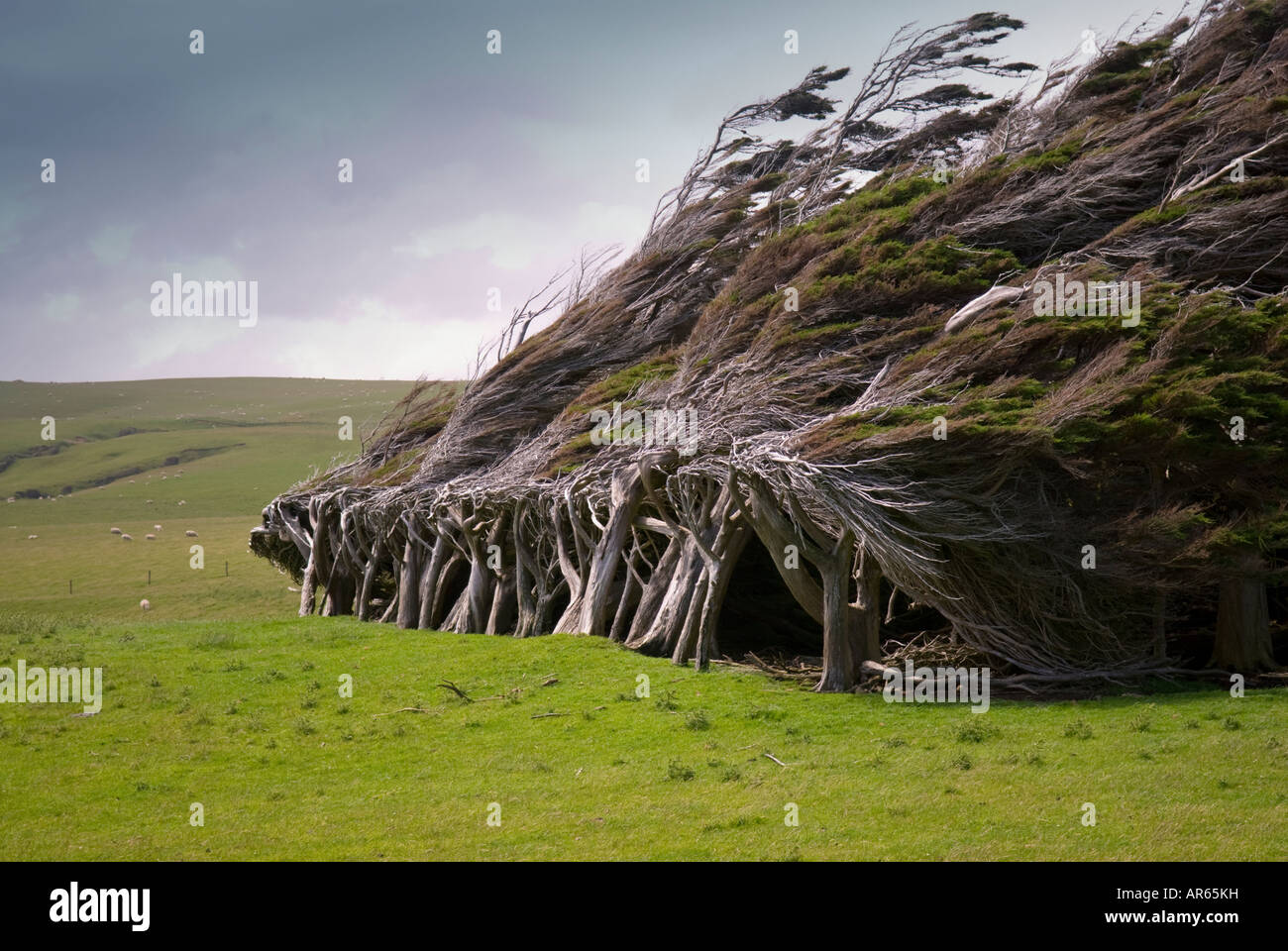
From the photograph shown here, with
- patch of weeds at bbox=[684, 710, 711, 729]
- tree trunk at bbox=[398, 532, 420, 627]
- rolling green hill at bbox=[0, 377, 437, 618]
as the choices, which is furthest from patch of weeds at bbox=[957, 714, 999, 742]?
rolling green hill at bbox=[0, 377, 437, 618]

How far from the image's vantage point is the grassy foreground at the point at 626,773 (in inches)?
303

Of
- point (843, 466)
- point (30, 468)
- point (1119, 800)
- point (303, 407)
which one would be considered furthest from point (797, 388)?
point (303, 407)

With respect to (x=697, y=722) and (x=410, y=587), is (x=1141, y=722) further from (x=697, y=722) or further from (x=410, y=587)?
(x=410, y=587)

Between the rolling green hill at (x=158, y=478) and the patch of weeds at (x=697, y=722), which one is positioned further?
the rolling green hill at (x=158, y=478)

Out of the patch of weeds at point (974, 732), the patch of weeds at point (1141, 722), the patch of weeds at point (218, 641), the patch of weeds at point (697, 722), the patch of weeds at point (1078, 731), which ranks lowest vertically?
the patch of weeds at point (218, 641)

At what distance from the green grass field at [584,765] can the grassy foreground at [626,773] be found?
38 mm

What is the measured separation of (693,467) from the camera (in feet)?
50.2

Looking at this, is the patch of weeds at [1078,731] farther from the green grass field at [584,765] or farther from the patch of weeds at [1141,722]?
the patch of weeds at [1141,722]

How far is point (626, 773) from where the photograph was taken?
1003 cm

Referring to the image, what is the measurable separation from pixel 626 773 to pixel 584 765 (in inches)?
24.4

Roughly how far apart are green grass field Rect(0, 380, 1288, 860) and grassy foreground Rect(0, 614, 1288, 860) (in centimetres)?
4

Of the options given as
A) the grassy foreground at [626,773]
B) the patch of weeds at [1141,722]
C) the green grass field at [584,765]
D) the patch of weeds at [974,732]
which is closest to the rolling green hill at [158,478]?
the green grass field at [584,765]

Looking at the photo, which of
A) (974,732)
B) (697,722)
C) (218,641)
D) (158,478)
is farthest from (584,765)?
(158,478)

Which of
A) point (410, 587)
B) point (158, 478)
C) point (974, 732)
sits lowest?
point (974, 732)
